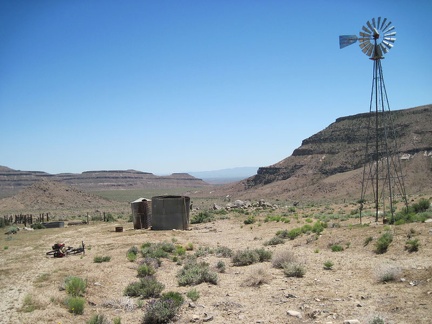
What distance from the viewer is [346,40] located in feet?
79.4

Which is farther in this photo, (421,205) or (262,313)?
(421,205)

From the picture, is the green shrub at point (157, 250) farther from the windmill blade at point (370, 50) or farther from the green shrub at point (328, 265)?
the windmill blade at point (370, 50)

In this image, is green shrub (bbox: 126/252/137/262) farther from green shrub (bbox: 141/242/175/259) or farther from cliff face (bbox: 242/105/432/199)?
cliff face (bbox: 242/105/432/199)

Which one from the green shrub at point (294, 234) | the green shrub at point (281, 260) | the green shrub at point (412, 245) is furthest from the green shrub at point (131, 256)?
the green shrub at point (412, 245)

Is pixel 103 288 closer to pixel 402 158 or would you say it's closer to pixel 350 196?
pixel 350 196

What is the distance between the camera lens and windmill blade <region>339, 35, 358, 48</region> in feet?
78.2

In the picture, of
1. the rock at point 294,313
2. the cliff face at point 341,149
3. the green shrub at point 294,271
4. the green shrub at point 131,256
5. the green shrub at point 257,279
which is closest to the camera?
the rock at point 294,313

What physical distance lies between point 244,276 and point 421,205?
1630 cm

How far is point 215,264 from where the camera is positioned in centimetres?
1706

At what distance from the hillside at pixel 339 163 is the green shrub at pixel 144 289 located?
6293 cm

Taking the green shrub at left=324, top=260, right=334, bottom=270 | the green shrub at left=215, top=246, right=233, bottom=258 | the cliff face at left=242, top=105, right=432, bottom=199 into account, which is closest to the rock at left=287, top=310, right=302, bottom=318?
the green shrub at left=324, top=260, right=334, bottom=270

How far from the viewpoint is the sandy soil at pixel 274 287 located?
992 cm

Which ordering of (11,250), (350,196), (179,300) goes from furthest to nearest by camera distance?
(350,196) < (11,250) < (179,300)

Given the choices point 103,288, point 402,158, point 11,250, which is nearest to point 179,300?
point 103,288
